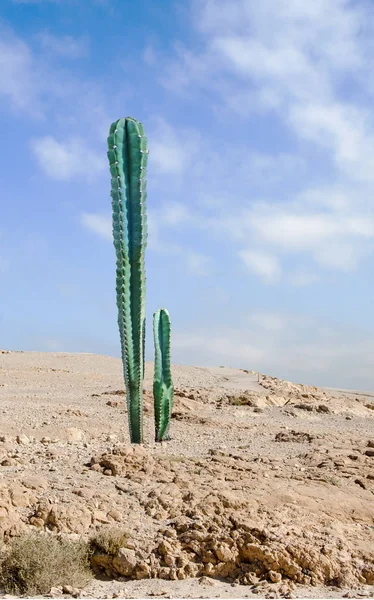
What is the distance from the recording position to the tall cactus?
9992 millimetres

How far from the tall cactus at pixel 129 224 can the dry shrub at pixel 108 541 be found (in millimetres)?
4713

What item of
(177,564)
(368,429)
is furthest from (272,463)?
(368,429)

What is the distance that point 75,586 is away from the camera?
5.23 metres

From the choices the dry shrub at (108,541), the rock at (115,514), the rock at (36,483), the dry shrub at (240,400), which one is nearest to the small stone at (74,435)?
the rock at (36,483)

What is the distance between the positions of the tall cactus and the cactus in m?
1.43

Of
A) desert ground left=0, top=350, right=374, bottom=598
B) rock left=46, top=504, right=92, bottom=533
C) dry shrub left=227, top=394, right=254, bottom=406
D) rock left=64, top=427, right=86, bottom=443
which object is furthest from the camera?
dry shrub left=227, top=394, right=254, bottom=406

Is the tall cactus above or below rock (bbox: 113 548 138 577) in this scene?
above

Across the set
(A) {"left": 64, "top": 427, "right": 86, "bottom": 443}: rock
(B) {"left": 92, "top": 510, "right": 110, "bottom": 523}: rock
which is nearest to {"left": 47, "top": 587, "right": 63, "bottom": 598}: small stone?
(B) {"left": 92, "top": 510, "right": 110, "bottom": 523}: rock

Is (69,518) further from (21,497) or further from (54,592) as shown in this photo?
(54,592)

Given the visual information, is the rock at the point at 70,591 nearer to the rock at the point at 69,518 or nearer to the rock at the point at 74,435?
the rock at the point at 69,518

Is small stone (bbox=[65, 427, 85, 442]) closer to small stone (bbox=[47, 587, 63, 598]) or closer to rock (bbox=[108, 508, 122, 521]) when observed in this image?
rock (bbox=[108, 508, 122, 521])

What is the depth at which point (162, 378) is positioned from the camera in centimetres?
1195

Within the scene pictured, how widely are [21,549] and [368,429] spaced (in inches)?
492

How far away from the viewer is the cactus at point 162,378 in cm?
1152
